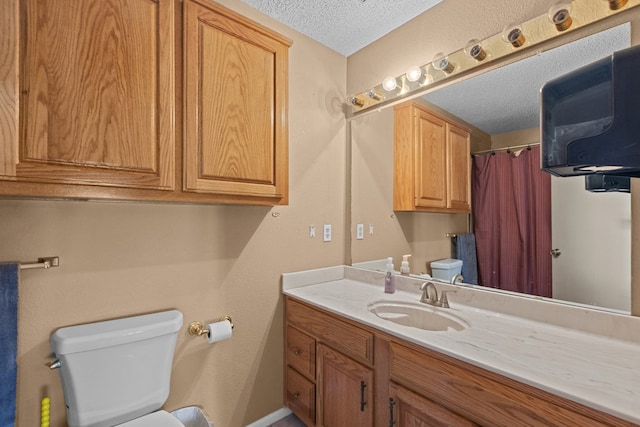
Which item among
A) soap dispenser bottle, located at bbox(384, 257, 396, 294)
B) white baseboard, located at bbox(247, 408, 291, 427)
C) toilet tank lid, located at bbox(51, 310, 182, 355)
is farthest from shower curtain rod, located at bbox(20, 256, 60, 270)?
soap dispenser bottle, located at bbox(384, 257, 396, 294)

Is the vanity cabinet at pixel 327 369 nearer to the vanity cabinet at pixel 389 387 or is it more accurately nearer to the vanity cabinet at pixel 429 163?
the vanity cabinet at pixel 389 387

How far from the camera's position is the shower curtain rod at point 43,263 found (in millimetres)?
1076

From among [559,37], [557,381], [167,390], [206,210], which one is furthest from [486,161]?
[167,390]

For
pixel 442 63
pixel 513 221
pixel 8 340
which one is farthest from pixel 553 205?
pixel 8 340

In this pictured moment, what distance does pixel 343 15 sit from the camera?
1735 millimetres

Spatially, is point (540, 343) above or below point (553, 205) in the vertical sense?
below

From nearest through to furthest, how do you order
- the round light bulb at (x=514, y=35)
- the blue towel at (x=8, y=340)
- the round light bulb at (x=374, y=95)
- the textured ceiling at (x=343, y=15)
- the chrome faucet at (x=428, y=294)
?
1. the blue towel at (x=8, y=340)
2. the round light bulb at (x=514, y=35)
3. the chrome faucet at (x=428, y=294)
4. the textured ceiling at (x=343, y=15)
5. the round light bulb at (x=374, y=95)

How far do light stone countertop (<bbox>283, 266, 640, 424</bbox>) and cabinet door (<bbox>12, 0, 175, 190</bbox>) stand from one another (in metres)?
1.07

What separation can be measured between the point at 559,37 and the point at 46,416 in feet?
8.23

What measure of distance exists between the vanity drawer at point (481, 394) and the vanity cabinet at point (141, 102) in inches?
36.4

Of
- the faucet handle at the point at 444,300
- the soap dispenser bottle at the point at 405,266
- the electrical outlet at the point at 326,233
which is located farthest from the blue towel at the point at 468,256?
the electrical outlet at the point at 326,233

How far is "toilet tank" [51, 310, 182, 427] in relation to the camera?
1.09 m

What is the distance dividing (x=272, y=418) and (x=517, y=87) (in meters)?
2.21

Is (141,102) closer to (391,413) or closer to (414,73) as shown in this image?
(414,73)
